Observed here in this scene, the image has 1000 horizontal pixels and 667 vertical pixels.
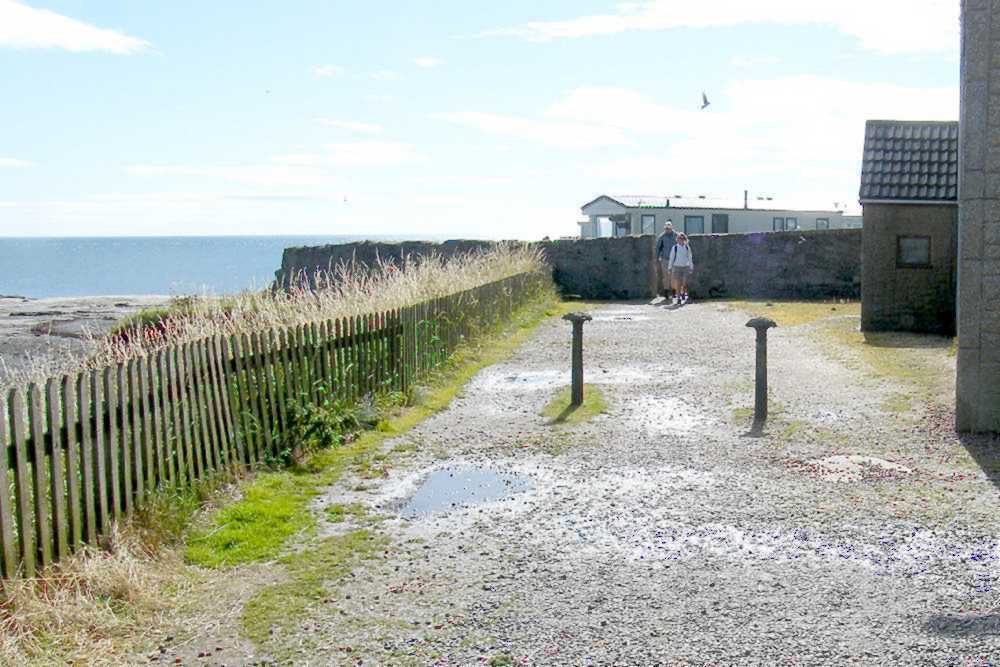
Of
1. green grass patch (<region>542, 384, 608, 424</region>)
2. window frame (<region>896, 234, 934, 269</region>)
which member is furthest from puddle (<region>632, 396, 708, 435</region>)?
window frame (<region>896, 234, 934, 269</region>)

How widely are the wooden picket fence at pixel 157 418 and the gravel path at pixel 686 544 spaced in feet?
3.51

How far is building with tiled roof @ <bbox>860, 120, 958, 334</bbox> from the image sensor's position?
19.6 metres

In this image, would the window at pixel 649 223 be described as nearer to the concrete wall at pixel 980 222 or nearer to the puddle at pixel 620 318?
the puddle at pixel 620 318

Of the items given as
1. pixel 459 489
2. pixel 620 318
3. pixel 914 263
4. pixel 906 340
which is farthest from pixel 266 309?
pixel 914 263

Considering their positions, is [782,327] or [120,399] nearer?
[120,399]

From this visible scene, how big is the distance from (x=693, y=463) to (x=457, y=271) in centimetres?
1271

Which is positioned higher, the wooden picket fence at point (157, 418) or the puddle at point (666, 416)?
the wooden picket fence at point (157, 418)

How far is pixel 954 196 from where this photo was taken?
19.4 meters

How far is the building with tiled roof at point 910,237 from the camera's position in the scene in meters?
19.6

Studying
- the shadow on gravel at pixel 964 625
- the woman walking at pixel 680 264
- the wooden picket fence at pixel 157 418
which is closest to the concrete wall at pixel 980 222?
the shadow on gravel at pixel 964 625

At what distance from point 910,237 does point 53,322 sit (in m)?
22.8

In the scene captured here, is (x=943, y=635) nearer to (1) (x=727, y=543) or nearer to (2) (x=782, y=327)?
(1) (x=727, y=543)

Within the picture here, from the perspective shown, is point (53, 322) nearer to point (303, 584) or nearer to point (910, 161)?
point (910, 161)

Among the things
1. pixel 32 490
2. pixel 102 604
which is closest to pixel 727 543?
pixel 102 604
